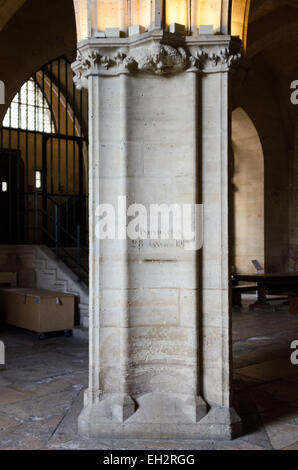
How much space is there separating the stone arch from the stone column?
1099 cm

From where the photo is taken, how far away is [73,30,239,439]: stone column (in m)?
4.05

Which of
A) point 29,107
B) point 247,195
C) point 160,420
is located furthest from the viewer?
point 29,107

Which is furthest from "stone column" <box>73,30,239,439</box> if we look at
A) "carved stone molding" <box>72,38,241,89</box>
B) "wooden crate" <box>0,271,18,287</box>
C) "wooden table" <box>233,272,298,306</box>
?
"wooden table" <box>233,272,298,306</box>

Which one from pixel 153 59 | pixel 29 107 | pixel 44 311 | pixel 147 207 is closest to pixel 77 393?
pixel 147 207

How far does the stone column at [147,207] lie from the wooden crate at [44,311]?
4034mm

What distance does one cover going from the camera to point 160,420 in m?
3.90

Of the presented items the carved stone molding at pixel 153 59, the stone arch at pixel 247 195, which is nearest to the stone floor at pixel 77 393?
the carved stone molding at pixel 153 59

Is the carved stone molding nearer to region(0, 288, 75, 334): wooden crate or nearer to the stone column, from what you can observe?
the stone column

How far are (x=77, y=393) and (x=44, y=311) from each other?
3.06 m

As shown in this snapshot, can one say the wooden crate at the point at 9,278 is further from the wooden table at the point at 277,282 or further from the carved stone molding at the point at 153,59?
the carved stone molding at the point at 153,59

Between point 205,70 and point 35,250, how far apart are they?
644 centimetres

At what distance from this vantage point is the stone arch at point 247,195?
14812mm

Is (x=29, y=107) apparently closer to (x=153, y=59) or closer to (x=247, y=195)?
(x=247, y=195)

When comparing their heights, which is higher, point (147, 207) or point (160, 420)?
point (147, 207)
